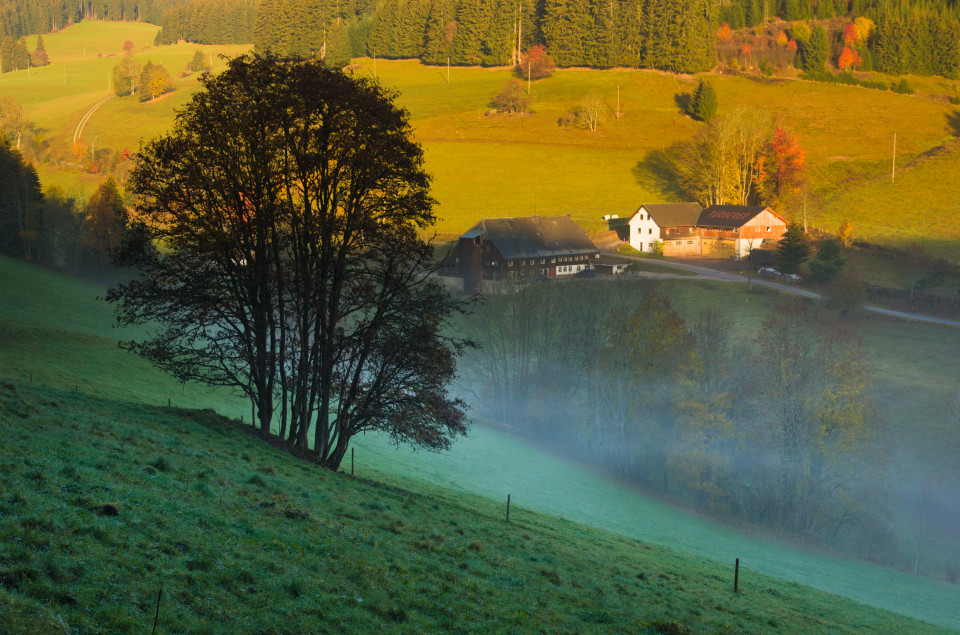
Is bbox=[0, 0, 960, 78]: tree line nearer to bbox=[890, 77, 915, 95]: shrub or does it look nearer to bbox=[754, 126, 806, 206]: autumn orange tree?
bbox=[890, 77, 915, 95]: shrub

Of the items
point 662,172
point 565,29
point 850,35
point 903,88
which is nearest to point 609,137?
point 662,172

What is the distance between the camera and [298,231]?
24.0 m

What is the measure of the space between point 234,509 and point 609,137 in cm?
13307

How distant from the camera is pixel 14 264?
6538 cm

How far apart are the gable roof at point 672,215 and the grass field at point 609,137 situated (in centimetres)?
1155

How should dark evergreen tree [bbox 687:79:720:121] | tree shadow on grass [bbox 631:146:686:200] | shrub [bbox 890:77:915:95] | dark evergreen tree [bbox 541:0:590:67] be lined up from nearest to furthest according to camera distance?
tree shadow on grass [bbox 631:146:686:200] → dark evergreen tree [bbox 687:79:720:121] → shrub [bbox 890:77:915:95] → dark evergreen tree [bbox 541:0:590:67]

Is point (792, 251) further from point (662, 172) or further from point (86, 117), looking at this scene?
point (86, 117)

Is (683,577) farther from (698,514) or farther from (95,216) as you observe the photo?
(95,216)

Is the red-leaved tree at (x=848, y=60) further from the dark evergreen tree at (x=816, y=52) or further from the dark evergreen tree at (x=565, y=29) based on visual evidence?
the dark evergreen tree at (x=565, y=29)

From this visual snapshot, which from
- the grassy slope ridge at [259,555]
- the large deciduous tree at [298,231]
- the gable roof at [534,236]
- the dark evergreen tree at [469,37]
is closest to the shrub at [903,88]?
the dark evergreen tree at [469,37]

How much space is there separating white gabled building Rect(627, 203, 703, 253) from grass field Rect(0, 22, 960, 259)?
9.53 m

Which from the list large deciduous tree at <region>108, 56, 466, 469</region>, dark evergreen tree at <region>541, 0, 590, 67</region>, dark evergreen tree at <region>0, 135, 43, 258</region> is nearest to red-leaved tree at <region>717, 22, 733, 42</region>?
dark evergreen tree at <region>541, 0, 590, 67</region>

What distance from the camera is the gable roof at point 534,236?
3428 inches

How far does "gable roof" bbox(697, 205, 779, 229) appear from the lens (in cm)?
9644
